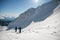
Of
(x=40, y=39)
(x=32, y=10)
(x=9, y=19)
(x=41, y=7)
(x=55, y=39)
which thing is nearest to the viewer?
(x=55, y=39)

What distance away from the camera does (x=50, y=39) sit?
20.0 ft

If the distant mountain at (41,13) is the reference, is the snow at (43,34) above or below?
below

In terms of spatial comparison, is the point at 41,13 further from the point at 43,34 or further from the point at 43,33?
the point at 43,34

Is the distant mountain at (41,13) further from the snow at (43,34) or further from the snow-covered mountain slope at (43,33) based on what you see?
the snow at (43,34)

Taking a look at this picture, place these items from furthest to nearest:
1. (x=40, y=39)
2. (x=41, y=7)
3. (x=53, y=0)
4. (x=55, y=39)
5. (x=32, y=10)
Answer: (x=32, y=10) < (x=41, y=7) < (x=53, y=0) < (x=40, y=39) < (x=55, y=39)

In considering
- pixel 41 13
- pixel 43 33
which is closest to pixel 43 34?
pixel 43 33

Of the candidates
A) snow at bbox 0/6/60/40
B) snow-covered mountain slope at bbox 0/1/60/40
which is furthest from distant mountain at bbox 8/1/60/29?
snow at bbox 0/6/60/40

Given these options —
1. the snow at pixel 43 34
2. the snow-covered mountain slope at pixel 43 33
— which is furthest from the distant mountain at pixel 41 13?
the snow at pixel 43 34

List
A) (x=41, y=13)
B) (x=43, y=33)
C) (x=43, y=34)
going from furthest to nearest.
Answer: (x=41, y=13) → (x=43, y=33) → (x=43, y=34)

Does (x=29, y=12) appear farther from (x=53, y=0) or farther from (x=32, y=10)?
(x=53, y=0)

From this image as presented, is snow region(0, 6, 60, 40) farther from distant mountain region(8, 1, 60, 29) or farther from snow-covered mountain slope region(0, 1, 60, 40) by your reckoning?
distant mountain region(8, 1, 60, 29)

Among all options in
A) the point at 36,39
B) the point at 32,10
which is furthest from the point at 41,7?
the point at 36,39

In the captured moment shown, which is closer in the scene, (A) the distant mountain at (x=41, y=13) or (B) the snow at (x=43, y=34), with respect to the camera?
(B) the snow at (x=43, y=34)

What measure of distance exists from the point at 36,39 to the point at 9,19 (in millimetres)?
33460
